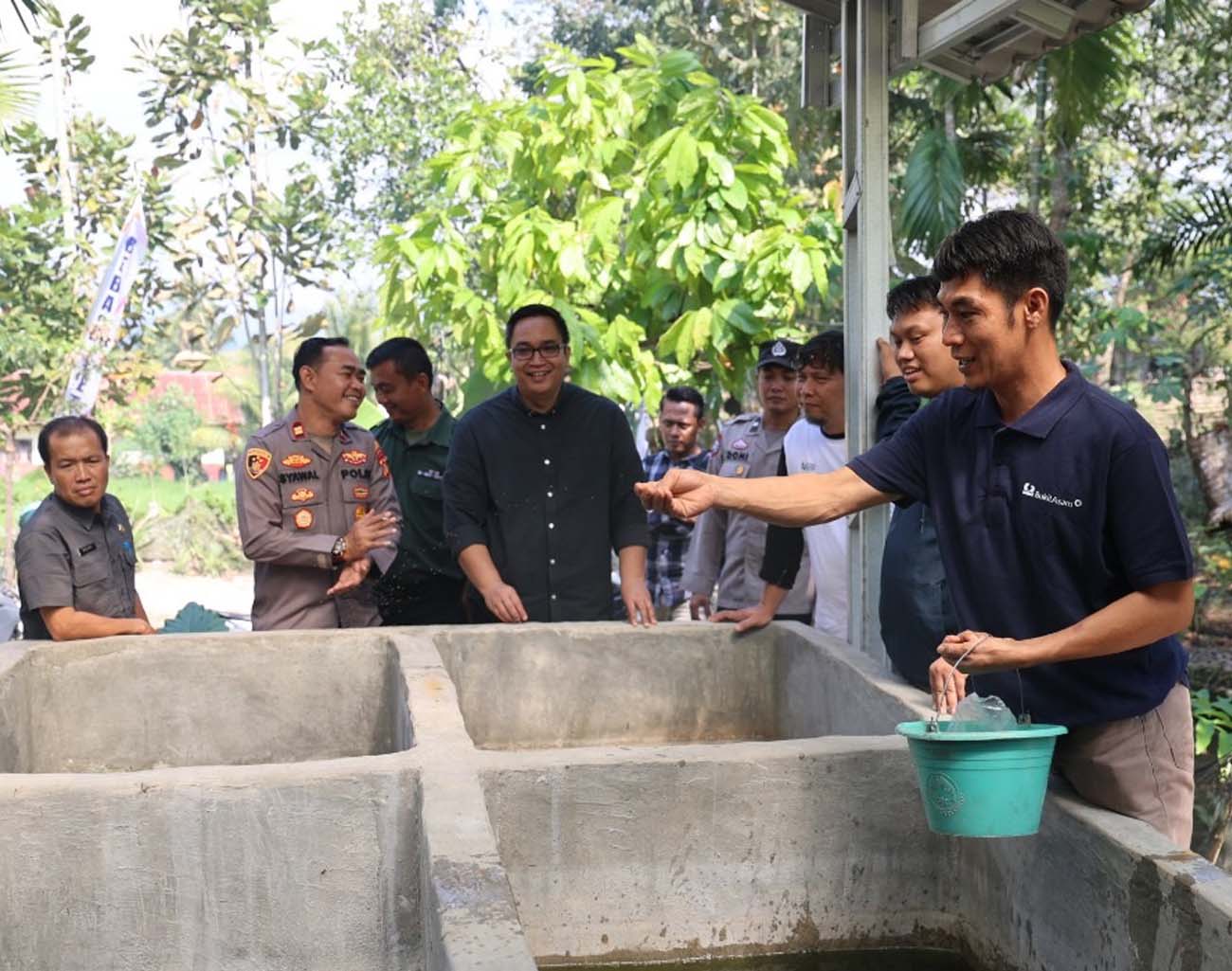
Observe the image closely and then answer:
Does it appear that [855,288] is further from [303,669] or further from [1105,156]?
[1105,156]

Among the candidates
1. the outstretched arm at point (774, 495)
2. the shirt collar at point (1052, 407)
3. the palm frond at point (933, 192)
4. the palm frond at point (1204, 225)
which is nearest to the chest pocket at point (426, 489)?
the outstretched arm at point (774, 495)

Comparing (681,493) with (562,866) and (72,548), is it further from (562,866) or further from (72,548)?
(72,548)

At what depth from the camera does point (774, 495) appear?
10.7 ft

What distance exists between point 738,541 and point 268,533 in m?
2.06

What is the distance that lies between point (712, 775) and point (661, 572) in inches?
176

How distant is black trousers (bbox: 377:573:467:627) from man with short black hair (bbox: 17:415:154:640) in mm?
1316

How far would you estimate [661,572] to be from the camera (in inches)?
308

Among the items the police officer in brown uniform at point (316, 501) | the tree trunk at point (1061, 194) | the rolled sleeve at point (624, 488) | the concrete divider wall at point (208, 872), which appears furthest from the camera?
the tree trunk at point (1061, 194)

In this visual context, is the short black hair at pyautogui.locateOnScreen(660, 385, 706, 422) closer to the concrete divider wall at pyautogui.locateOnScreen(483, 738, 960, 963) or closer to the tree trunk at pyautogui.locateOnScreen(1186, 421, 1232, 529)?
the tree trunk at pyautogui.locateOnScreen(1186, 421, 1232, 529)

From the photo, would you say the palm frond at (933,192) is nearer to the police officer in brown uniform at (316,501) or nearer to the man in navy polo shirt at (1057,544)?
the police officer in brown uniform at (316,501)

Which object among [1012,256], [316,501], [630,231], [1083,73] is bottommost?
[316,501]

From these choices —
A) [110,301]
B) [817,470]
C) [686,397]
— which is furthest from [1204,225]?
[110,301]

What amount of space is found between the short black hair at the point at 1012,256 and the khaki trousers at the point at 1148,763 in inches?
33.1

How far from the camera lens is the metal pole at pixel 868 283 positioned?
4.64 m
